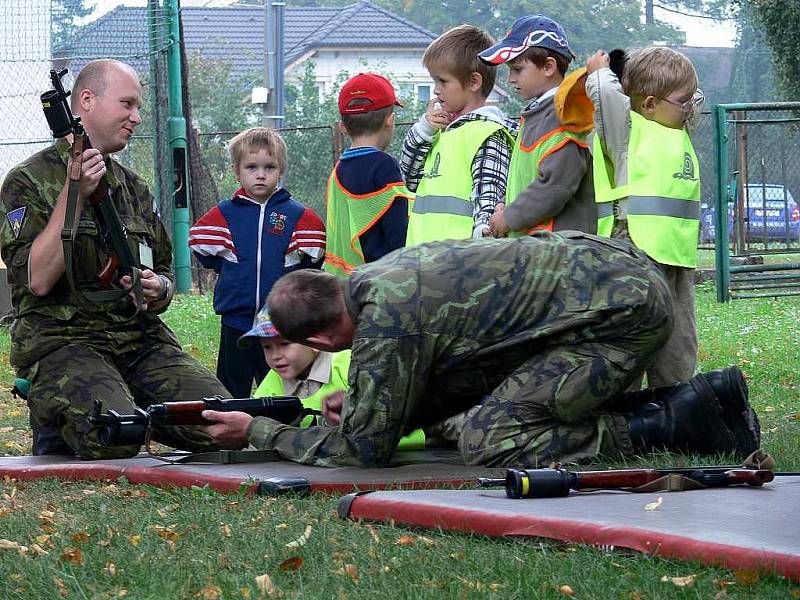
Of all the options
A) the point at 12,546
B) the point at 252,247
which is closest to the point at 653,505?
the point at 12,546

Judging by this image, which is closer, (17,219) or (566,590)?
(566,590)

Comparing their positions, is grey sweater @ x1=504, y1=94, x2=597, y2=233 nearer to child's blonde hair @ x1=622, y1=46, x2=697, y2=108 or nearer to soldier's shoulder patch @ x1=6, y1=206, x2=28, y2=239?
child's blonde hair @ x1=622, y1=46, x2=697, y2=108

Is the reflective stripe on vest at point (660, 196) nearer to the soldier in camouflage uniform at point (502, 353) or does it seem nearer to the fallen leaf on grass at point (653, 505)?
the soldier in camouflage uniform at point (502, 353)

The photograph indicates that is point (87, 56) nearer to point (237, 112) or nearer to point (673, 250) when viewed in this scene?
point (673, 250)

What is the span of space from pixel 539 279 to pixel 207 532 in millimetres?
1636

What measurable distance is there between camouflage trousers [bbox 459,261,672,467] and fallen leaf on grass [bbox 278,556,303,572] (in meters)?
1.64

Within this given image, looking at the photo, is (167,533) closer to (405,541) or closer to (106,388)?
(405,541)

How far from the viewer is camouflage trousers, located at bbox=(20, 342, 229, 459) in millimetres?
5676

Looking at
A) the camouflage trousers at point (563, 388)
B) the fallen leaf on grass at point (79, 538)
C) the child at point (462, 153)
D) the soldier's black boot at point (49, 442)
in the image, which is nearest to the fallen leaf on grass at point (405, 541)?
the fallen leaf on grass at point (79, 538)

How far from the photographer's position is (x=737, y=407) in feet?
16.6

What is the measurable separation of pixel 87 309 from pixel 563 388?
2.24 metres

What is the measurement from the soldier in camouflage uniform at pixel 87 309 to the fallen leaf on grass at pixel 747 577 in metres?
3.25

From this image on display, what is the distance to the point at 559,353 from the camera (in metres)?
4.91

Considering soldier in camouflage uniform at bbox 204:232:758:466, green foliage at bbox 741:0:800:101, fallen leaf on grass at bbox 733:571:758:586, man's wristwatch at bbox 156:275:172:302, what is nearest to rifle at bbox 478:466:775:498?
soldier in camouflage uniform at bbox 204:232:758:466
